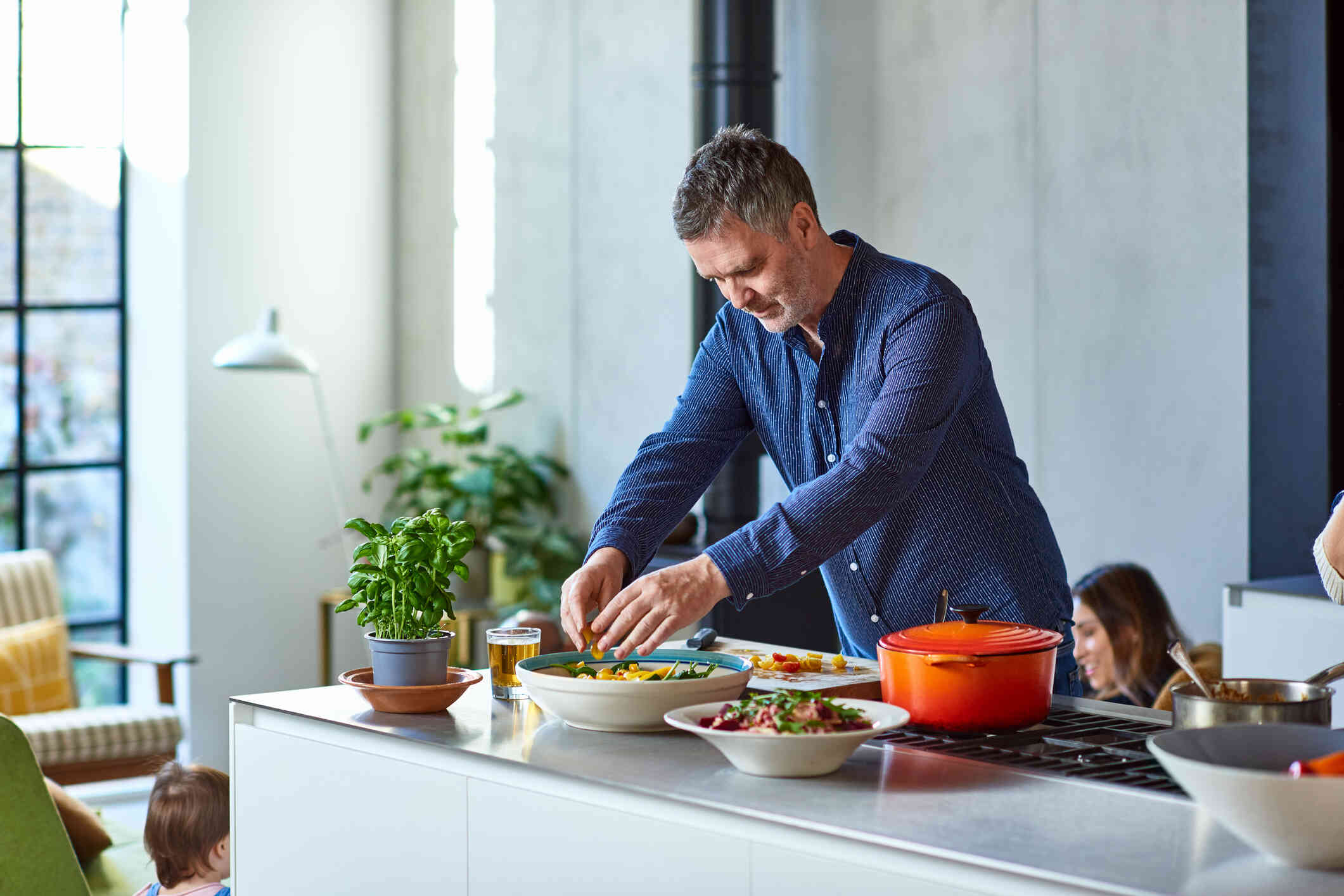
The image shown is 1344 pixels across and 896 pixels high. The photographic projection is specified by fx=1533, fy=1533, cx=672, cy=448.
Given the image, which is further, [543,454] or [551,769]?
[543,454]

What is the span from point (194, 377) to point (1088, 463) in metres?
3.44

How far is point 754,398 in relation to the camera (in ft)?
7.96

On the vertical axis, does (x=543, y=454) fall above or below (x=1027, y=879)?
above

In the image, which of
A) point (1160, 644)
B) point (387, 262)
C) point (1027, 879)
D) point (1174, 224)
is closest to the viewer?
point (1027, 879)

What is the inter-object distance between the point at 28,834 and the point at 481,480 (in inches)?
125

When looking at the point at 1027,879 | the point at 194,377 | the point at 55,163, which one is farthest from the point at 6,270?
the point at 1027,879

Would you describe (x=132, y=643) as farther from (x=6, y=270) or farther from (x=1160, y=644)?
(x=1160, y=644)

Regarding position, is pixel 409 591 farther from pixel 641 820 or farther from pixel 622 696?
pixel 641 820

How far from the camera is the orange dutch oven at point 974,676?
1770 mm

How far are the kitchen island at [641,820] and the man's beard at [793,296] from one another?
2.24 feet

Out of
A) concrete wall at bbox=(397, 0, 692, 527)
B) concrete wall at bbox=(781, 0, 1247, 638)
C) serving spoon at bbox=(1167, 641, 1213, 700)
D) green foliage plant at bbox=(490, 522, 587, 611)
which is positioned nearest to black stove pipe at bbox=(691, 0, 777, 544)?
concrete wall at bbox=(781, 0, 1247, 638)

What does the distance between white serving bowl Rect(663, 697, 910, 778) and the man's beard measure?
0.76m

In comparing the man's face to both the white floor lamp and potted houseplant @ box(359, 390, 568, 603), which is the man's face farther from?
potted houseplant @ box(359, 390, 568, 603)

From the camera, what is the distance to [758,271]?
2.20m
